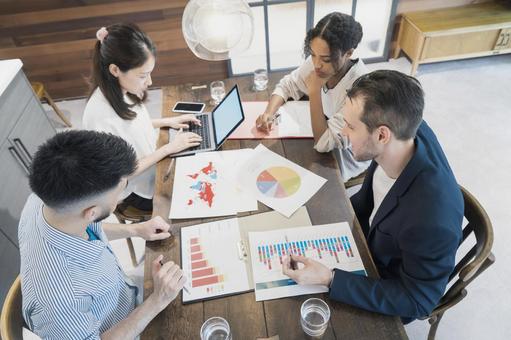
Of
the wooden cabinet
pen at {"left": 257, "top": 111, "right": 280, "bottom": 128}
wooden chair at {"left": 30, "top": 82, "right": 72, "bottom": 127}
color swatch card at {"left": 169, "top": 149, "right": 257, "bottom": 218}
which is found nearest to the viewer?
color swatch card at {"left": 169, "top": 149, "right": 257, "bottom": 218}

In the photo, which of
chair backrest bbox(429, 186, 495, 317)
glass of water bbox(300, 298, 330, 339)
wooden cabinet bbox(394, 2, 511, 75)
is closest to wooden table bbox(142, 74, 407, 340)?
glass of water bbox(300, 298, 330, 339)

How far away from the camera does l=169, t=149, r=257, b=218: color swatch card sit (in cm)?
140

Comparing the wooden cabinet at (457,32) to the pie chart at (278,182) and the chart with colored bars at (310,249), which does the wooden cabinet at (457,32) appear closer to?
the pie chart at (278,182)

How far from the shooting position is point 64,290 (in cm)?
98

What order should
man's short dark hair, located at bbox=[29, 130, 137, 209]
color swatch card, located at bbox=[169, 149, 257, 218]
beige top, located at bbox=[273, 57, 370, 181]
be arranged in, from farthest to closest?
beige top, located at bbox=[273, 57, 370, 181] → color swatch card, located at bbox=[169, 149, 257, 218] → man's short dark hair, located at bbox=[29, 130, 137, 209]

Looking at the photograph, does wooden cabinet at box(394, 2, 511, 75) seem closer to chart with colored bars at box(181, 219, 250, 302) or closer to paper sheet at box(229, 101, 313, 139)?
paper sheet at box(229, 101, 313, 139)

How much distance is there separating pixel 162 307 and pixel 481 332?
1625 mm

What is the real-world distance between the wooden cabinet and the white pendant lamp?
242cm

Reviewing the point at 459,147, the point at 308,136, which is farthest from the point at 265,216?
the point at 459,147

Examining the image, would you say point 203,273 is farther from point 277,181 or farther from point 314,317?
point 277,181

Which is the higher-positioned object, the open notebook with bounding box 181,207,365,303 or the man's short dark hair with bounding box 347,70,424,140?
the man's short dark hair with bounding box 347,70,424,140

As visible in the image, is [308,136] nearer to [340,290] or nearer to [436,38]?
[340,290]

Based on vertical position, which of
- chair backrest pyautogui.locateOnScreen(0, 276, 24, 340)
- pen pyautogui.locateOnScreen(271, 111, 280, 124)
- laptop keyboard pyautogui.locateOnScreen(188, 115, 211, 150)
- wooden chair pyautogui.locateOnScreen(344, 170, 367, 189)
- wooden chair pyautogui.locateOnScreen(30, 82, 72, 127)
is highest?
chair backrest pyautogui.locateOnScreen(0, 276, 24, 340)

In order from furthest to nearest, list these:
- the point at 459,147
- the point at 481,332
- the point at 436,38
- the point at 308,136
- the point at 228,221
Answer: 1. the point at 436,38
2. the point at 459,147
3. the point at 481,332
4. the point at 308,136
5. the point at 228,221
